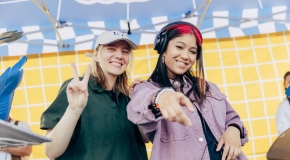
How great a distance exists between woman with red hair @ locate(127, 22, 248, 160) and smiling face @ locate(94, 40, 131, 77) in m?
0.18

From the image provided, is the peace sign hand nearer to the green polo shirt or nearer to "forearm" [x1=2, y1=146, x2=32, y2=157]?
the green polo shirt

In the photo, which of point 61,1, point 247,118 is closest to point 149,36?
point 61,1

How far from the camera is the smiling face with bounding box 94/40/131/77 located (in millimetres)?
1338

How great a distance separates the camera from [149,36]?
3.25m

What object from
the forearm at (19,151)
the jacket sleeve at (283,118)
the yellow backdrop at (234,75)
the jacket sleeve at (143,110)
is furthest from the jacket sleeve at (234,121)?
the yellow backdrop at (234,75)

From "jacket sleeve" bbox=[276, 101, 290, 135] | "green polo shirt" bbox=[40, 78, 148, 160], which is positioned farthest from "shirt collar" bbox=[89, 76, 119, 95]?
"jacket sleeve" bbox=[276, 101, 290, 135]

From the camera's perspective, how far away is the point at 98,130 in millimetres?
1235

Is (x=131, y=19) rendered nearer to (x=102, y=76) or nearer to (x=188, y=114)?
(x=102, y=76)

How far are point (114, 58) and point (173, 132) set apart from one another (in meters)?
0.42

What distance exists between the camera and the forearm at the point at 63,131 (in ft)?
3.59

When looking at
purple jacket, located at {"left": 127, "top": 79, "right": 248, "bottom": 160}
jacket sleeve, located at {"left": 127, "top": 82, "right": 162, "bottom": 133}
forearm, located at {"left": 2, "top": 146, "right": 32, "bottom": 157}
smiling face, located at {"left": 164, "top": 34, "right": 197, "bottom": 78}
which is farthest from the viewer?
forearm, located at {"left": 2, "top": 146, "right": 32, "bottom": 157}

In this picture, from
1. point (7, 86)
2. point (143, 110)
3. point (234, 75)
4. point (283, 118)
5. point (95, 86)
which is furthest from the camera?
point (234, 75)

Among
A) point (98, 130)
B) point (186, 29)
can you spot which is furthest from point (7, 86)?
point (186, 29)

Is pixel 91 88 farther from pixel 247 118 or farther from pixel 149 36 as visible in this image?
pixel 247 118
